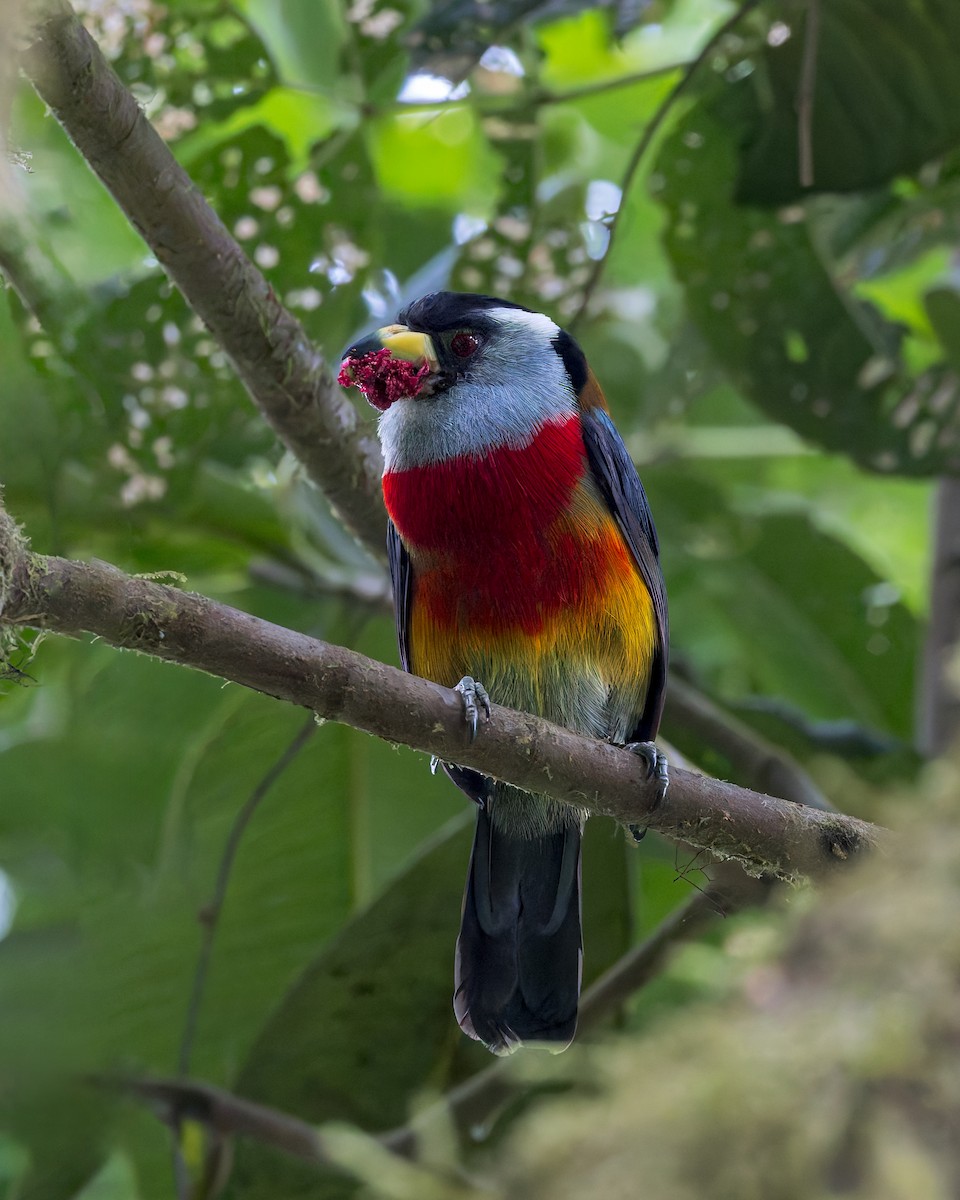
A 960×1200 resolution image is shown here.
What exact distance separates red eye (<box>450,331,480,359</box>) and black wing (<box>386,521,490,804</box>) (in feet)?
1.34

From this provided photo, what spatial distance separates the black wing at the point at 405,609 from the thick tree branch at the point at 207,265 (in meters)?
0.20

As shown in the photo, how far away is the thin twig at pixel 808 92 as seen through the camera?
9.21 feet

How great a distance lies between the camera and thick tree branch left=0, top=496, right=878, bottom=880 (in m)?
1.54

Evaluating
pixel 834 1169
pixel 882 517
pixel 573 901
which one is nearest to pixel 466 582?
pixel 573 901

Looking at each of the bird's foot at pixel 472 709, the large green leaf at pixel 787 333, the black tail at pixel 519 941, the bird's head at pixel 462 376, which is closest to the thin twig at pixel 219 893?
the black tail at pixel 519 941

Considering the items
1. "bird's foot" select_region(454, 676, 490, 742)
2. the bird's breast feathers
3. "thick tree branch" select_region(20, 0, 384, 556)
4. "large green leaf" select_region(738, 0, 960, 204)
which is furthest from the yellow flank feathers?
"large green leaf" select_region(738, 0, 960, 204)

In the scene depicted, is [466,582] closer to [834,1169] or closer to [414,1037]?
[414,1037]

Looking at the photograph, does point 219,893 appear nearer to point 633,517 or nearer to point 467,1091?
point 467,1091

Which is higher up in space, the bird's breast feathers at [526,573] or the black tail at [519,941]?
the bird's breast feathers at [526,573]

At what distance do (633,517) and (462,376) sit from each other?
478 millimetres

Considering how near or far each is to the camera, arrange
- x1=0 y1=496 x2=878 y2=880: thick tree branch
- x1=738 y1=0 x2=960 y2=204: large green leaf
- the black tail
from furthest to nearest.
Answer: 1. x1=738 y1=0 x2=960 y2=204: large green leaf
2. the black tail
3. x1=0 y1=496 x2=878 y2=880: thick tree branch

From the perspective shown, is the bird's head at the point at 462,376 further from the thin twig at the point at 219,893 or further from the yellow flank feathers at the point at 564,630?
the thin twig at the point at 219,893

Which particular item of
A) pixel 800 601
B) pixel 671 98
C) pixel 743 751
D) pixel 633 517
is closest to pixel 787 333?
pixel 671 98

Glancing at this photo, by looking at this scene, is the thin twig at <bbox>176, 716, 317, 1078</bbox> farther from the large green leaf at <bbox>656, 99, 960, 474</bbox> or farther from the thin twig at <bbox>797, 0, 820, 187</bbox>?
the thin twig at <bbox>797, 0, 820, 187</bbox>
